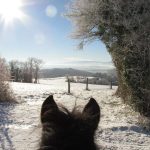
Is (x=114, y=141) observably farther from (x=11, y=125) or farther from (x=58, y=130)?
(x=58, y=130)

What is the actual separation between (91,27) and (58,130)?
14662 millimetres

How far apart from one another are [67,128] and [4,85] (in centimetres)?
1408

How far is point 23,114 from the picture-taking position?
39.7 ft

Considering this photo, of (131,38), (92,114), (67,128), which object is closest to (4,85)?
(131,38)

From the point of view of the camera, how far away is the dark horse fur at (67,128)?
6.08 feet

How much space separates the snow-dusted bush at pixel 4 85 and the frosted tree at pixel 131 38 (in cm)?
442

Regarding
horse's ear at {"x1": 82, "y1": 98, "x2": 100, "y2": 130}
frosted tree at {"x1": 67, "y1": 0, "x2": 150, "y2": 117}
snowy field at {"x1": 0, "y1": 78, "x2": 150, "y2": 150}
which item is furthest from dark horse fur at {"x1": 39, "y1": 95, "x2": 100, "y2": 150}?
frosted tree at {"x1": 67, "y1": 0, "x2": 150, "y2": 117}

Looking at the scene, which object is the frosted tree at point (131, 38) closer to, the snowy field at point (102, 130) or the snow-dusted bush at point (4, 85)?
the snowy field at point (102, 130)

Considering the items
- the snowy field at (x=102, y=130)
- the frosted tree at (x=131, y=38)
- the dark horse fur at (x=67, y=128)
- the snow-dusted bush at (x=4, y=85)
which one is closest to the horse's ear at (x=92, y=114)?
the dark horse fur at (x=67, y=128)

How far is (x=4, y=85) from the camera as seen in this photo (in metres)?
15.7

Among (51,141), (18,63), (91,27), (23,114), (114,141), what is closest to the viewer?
(51,141)

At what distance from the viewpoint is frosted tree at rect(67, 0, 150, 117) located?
40.2 feet

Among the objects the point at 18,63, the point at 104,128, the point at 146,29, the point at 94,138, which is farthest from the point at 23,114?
the point at 18,63

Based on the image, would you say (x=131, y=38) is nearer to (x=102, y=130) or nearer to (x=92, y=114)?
(x=102, y=130)
